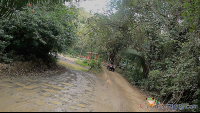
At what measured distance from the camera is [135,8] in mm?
10125

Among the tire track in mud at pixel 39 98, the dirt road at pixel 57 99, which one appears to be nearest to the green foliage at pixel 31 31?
the dirt road at pixel 57 99

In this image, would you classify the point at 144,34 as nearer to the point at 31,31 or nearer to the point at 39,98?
the point at 31,31

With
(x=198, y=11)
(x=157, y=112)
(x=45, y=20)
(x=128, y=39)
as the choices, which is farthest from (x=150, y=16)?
(x=157, y=112)

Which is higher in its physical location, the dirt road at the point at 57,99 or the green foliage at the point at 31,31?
the green foliage at the point at 31,31

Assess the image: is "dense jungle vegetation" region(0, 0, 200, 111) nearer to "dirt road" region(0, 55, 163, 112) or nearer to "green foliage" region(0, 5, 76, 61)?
"green foliage" region(0, 5, 76, 61)

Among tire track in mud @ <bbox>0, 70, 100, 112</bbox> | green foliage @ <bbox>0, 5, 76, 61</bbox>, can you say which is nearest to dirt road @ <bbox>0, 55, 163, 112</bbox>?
tire track in mud @ <bbox>0, 70, 100, 112</bbox>

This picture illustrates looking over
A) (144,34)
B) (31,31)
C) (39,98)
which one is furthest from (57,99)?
(144,34)

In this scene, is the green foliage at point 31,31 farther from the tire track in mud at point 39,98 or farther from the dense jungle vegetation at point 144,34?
the tire track in mud at point 39,98

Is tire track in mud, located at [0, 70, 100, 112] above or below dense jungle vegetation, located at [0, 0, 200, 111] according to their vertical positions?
below

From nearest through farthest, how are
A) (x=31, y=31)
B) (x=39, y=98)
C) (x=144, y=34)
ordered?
(x=39, y=98) < (x=31, y=31) < (x=144, y=34)

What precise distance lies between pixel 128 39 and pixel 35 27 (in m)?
8.12

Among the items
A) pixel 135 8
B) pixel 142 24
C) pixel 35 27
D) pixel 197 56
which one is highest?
pixel 135 8

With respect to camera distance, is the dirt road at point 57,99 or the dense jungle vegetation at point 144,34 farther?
the dense jungle vegetation at point 144,34

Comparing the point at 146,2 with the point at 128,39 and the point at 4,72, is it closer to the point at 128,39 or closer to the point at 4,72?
the point at 128,39
